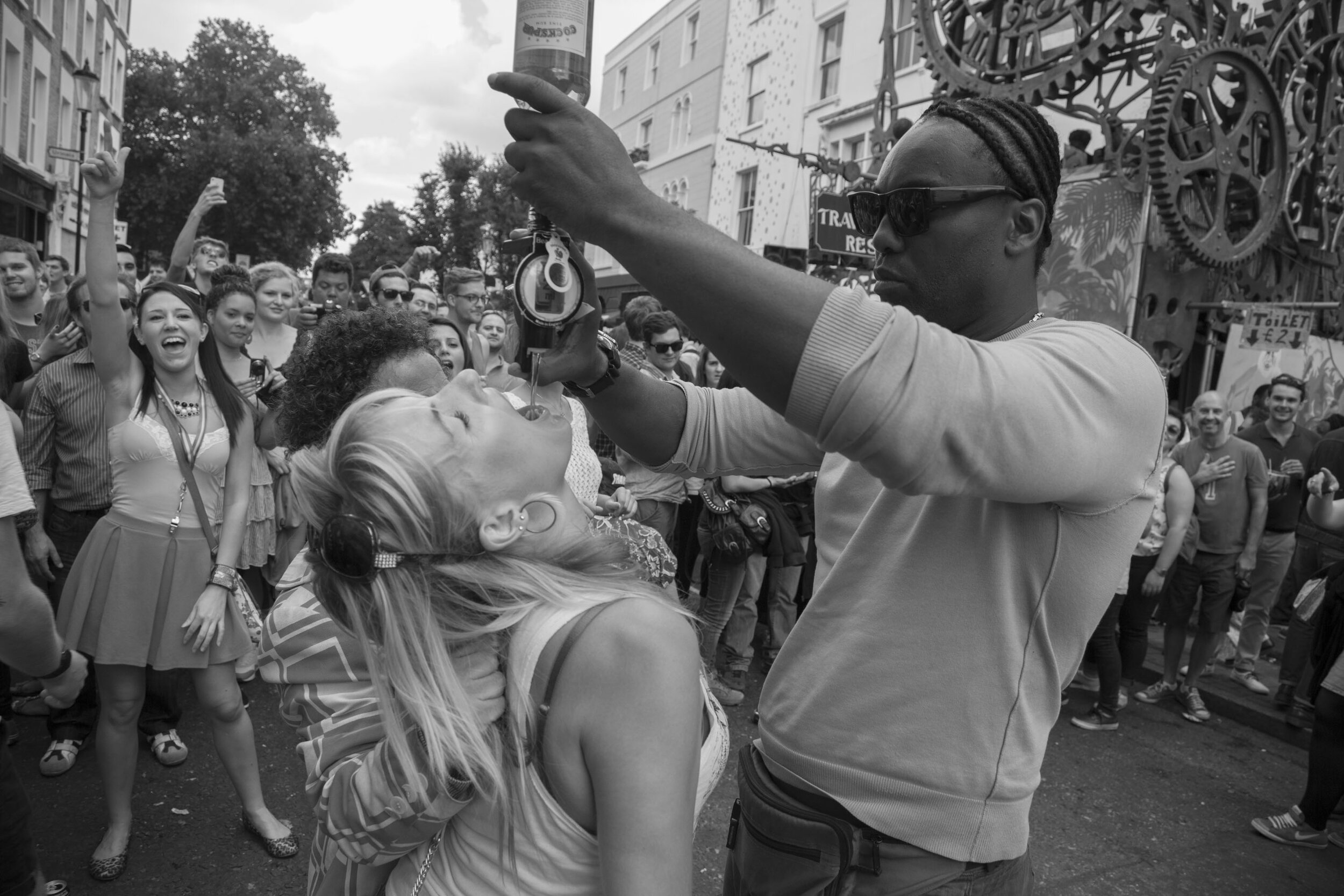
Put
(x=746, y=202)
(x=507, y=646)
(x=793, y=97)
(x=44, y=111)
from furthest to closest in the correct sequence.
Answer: (x=44, y=111) < (x=746, y=202) < (x=793, y=97) < (x=507, y=646)

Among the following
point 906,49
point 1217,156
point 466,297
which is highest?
point 906,49

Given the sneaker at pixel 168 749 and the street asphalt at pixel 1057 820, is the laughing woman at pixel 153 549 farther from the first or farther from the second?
the sneaker at pixel 168 749

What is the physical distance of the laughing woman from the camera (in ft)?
10.8

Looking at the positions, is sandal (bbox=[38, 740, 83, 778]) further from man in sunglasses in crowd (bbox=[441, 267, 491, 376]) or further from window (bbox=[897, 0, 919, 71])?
window (bbox=[897, 0, 919, 71])

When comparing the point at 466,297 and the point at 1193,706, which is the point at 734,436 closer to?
the point at 466,297

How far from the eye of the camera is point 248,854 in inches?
139

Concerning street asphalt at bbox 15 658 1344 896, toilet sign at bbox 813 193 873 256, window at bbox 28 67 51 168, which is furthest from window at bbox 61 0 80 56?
street asphalt at bbox 15 658 1344 896

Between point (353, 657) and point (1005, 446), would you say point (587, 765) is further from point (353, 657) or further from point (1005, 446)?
point (1005, 446)

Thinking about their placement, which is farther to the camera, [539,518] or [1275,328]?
[1275,328]

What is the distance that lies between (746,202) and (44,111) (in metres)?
17.6

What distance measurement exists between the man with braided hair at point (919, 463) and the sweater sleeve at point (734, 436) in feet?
0.39

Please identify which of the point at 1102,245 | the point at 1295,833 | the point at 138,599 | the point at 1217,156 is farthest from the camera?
the point at 1102,245


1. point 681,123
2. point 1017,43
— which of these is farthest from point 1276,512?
point 681,123

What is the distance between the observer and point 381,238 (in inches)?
2347
